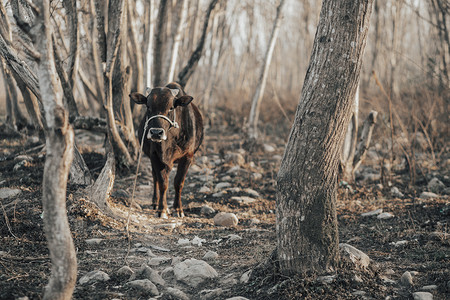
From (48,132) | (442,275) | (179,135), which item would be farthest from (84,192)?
(442,275)

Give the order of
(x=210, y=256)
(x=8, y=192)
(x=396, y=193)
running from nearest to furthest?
1. (x=210, y=256)
2. (x=8, y=192)
3. (x=396, y=193)

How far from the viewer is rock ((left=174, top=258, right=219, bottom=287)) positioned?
4.37 m

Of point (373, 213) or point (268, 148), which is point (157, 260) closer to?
point (373, 213)

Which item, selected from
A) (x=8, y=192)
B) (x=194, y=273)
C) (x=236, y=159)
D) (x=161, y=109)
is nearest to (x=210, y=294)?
(x=194, y=273)

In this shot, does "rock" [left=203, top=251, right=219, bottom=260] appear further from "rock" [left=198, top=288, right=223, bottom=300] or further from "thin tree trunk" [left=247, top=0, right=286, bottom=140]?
"thin tree trunk" [left=247, top=0, right=286, bottom=140]

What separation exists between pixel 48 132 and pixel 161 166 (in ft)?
12.5

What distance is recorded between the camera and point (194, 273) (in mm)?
4426

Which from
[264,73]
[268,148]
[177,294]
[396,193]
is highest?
[264,73]

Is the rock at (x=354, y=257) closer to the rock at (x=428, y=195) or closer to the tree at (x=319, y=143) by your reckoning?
the tree at (x=319, y=143)

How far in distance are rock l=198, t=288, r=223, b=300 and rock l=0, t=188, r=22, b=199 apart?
3815 mm

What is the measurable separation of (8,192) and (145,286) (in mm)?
3614

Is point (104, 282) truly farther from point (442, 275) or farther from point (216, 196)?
point (216, 196)

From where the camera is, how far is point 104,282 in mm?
4164

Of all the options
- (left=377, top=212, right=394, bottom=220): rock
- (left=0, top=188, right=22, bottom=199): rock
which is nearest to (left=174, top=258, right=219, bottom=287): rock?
(left=377, top=212, right=394, bottom=220): rock
